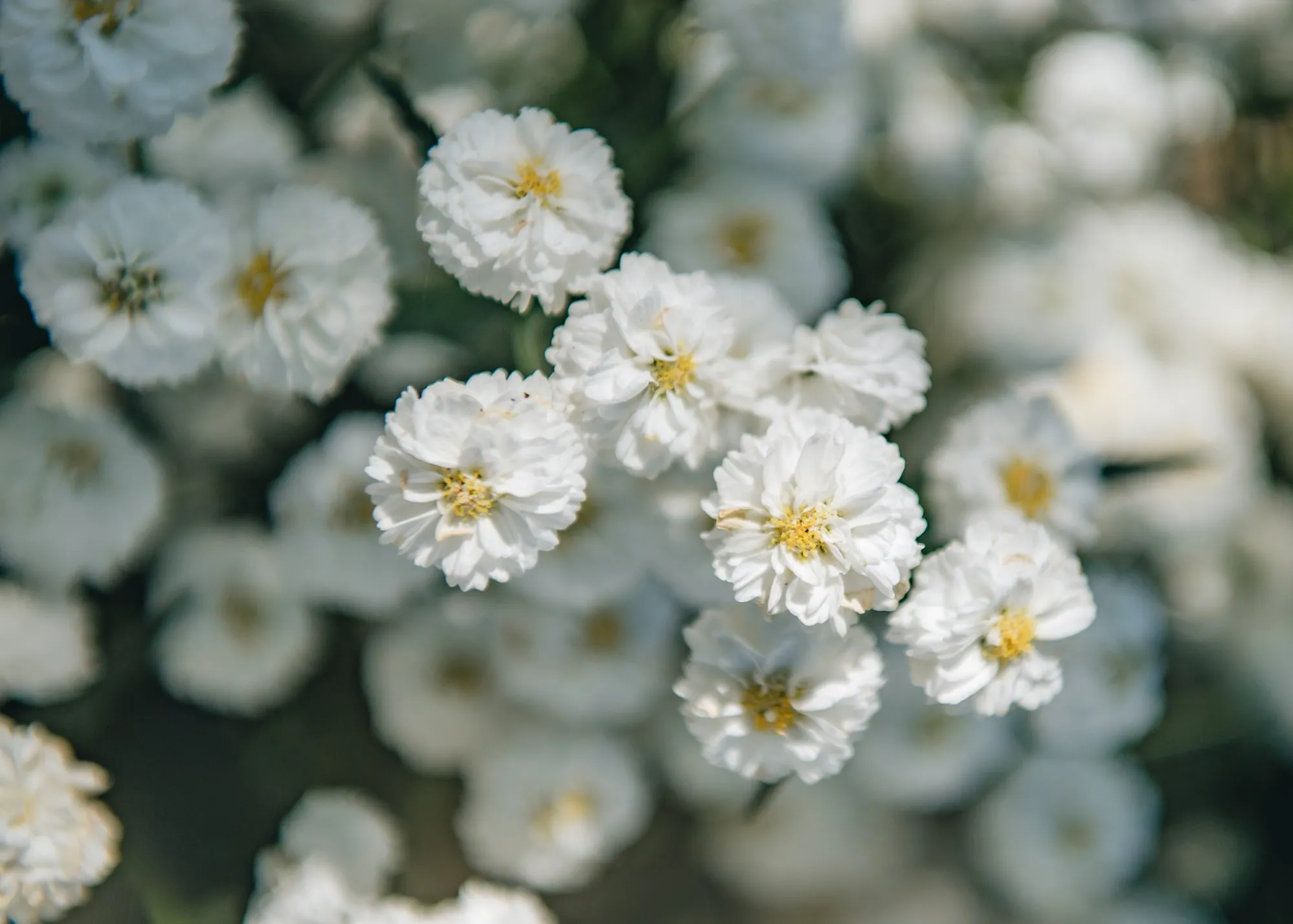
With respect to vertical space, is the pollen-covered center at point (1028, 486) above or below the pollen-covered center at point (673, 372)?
below

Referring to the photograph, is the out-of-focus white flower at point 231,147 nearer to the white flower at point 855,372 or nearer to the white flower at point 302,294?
the white flower at point 302,294

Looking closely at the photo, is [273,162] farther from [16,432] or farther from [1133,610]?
[1133,610]

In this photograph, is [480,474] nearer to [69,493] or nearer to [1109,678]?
[69,493]

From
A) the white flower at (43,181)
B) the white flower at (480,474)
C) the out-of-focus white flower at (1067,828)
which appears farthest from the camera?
the out-of-focus white flower at (1067,828)

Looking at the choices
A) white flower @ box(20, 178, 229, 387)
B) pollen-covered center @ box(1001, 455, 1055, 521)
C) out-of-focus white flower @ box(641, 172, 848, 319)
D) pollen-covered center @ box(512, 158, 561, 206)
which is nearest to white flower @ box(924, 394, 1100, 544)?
pollen-covered center @ box(1001, 455, 1055, 521)

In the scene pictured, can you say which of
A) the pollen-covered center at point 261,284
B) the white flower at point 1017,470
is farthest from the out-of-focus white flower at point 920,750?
the pollen-covered center at point 261,284

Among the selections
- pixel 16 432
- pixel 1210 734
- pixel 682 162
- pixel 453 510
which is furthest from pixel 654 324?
pixel 1210 734
